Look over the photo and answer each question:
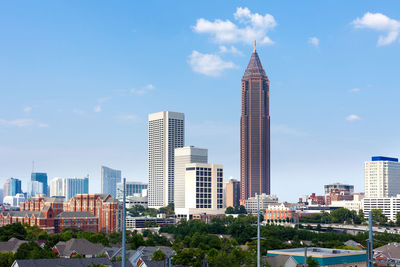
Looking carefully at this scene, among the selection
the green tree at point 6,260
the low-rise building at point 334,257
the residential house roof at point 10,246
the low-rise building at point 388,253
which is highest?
the green tree at point 6,260

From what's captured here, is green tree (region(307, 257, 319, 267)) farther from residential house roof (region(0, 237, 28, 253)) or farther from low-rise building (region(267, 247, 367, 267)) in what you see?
residential house roof (region(0, 237, 28, 253))

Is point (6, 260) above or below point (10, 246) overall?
above

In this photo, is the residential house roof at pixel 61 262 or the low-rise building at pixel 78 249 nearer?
the residential house roof at pixel 61 262

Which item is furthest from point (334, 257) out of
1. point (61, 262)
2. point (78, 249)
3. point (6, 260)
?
point (6, 260)

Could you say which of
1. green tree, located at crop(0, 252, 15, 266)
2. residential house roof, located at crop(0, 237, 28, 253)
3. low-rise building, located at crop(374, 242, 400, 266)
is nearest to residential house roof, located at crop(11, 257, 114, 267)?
→ green tree, located at crop(0, 252, 15, 266)

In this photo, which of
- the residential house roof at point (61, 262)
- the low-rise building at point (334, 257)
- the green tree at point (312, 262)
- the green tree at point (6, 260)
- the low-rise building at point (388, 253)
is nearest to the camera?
the residential house roof at point (61, 262)

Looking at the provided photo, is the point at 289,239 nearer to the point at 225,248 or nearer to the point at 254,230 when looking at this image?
the point at 254,230

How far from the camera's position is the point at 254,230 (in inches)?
7156

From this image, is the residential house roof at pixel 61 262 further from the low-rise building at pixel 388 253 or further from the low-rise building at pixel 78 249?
the low-rise building at pixel 388 253

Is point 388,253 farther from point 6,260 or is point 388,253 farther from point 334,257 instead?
point 6,260

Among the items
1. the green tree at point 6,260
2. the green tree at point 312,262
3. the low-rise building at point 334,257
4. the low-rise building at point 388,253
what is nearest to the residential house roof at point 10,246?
the green tree at point 6,260

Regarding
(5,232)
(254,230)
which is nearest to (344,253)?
(254,230)

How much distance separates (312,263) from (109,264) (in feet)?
118

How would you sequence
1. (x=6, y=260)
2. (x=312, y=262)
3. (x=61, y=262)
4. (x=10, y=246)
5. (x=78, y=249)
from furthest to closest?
(x=78, y=249) → (x=10, y=246) → (x=312, y=262) → (x=6, y=260) → (x=61, y=262)
